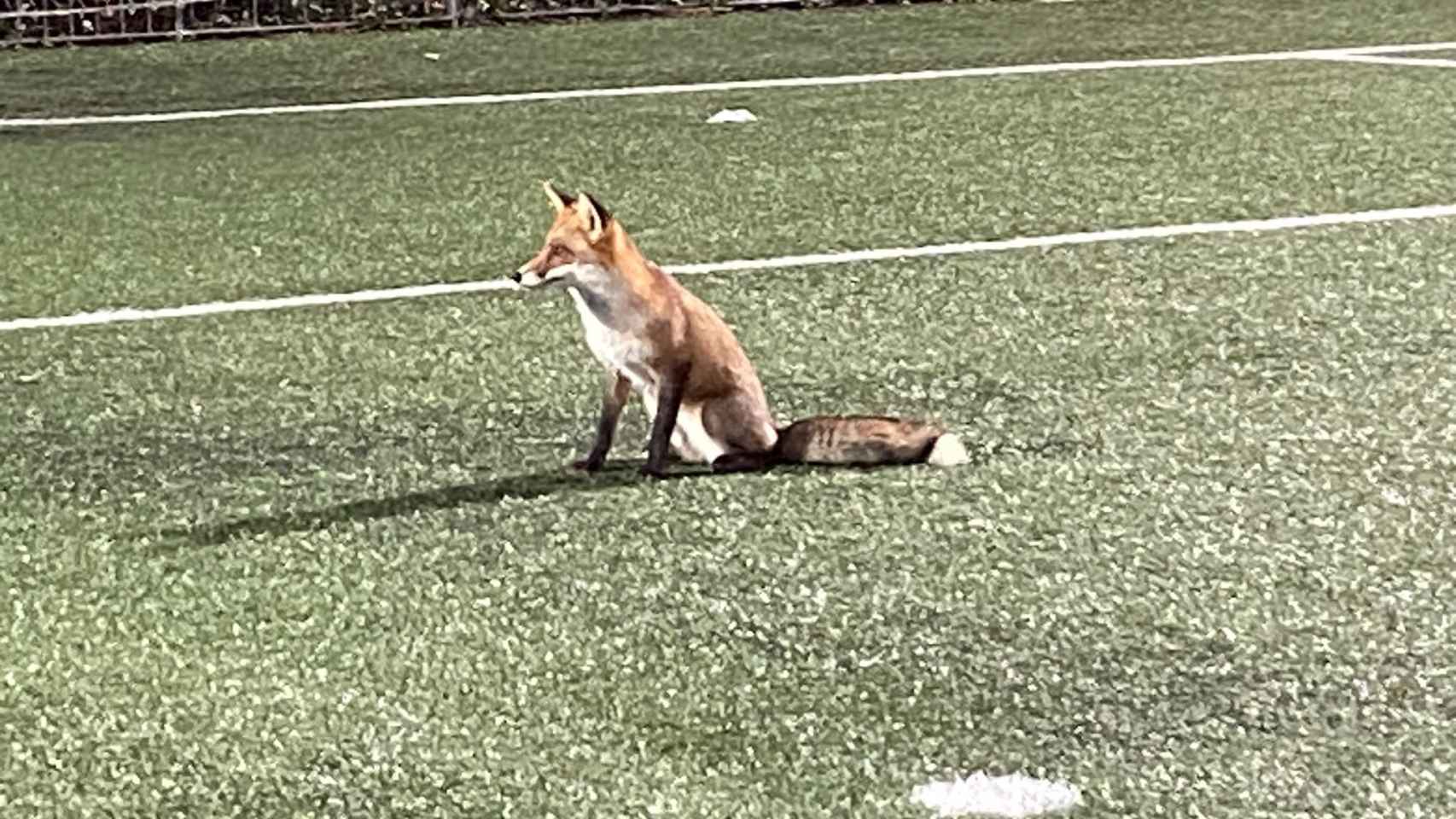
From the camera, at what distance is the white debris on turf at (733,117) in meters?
7.29

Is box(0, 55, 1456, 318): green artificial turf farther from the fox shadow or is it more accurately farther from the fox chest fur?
the fox chest fur

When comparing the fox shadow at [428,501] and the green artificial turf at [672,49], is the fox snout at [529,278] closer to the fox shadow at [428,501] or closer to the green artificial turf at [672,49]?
the fox shadow at [428,501]

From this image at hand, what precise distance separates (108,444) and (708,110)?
148 inches

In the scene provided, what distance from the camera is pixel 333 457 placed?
378cm

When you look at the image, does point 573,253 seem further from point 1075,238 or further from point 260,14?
point 260,14

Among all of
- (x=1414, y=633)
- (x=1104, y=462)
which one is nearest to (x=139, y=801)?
(x=1414, y=633)

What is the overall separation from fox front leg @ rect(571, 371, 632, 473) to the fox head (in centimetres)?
14

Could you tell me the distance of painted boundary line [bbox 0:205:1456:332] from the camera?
4.83 meters

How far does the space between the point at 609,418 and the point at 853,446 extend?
0.29m

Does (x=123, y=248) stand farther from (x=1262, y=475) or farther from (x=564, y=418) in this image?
(x=1262, y=475)

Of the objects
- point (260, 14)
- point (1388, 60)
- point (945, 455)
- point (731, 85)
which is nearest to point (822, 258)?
point (945, 455)

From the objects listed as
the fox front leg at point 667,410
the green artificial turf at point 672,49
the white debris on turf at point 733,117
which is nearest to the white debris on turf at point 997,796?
the fox front leg at point 667,410

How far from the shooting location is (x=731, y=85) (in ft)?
26.4

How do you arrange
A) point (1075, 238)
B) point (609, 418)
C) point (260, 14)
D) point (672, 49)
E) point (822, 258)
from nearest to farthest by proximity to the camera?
point (609, 418)
point (822, 258)
point (1075, 238)
point (672, 49)
point (260, 14)
